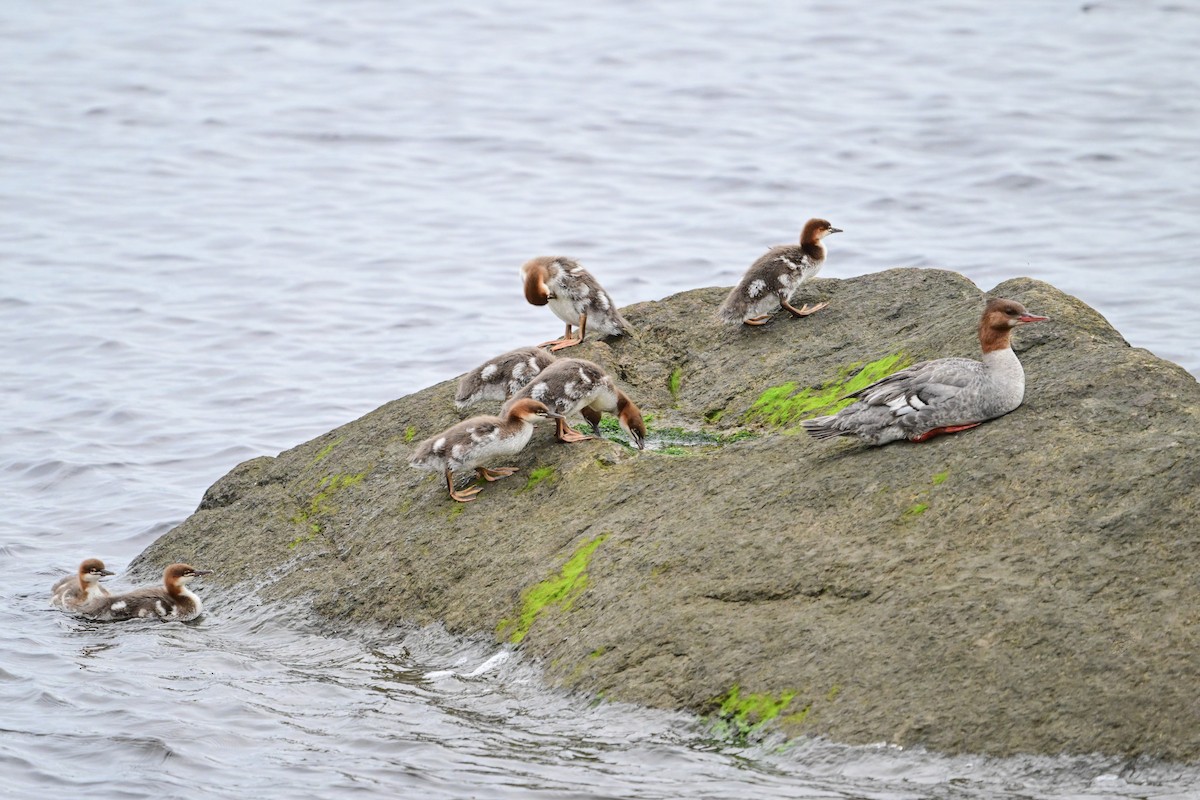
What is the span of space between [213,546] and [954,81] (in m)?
19.9

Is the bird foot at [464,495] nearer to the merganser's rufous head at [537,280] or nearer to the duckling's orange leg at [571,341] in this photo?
the duckling's orange leg at [571,341]

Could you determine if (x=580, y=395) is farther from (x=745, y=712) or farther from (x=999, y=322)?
(x=745, y=712)

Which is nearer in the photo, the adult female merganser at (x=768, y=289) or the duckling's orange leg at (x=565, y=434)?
the duckling's orange leg at (x=565, y=434)

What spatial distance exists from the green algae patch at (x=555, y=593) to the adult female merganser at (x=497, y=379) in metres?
1.81

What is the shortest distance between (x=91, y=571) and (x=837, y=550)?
5.14 meters

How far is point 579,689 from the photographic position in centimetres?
649

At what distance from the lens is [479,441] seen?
7.71 m

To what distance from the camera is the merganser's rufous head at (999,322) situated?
22.3 ft

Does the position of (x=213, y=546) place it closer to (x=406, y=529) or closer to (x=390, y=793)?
(x=406, y=529)

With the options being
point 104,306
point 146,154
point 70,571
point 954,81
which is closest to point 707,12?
point 954,81

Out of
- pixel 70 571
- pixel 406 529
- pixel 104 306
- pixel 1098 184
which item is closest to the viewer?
pixel 406 529

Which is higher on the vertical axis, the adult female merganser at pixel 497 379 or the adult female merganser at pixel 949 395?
the adult female merganser at pixel 949 395

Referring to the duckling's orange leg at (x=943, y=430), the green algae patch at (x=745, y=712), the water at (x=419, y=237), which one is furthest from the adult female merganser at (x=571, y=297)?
the green algae patch at (x=745, y=712)

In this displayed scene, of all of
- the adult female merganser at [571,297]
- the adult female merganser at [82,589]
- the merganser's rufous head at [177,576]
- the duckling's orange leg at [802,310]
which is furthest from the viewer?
the adult female merganser at [571,297]
